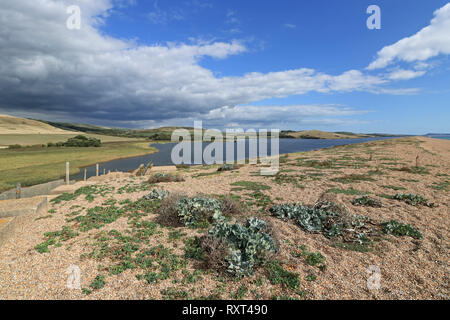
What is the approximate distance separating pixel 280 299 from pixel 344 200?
29.4 feet

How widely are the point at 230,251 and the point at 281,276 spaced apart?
1.50 m

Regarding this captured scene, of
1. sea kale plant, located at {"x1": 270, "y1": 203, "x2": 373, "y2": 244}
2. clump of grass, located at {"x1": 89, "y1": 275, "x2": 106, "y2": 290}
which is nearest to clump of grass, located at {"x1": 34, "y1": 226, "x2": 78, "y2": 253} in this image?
clump of grass, located at {"x1": 89, "y1": 275, "x2": 106, "y2": 290}

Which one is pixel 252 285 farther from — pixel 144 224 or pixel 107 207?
pixel 107 207

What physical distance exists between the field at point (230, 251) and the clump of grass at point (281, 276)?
0.09ft

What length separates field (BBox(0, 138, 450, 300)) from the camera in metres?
5.18

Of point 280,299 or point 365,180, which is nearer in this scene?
point 280,299

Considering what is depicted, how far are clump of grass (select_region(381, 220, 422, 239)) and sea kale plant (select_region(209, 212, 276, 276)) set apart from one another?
4.96 metres

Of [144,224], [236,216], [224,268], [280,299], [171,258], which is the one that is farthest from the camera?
[236,216]

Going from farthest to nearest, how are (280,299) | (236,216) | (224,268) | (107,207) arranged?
1. (107,207)
2. (236,216)
3. (224,268)
4. (280,299)

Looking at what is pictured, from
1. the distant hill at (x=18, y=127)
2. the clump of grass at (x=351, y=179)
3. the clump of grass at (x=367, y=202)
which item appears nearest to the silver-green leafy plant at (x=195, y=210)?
the clump of grass at (x=367, y=202)

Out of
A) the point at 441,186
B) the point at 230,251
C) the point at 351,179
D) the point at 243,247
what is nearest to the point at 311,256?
the point at 243,247

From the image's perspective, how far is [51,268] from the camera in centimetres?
619

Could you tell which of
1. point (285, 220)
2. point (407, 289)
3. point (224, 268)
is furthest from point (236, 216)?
point (407, 289)

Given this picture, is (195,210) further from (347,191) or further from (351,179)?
(351,179)
